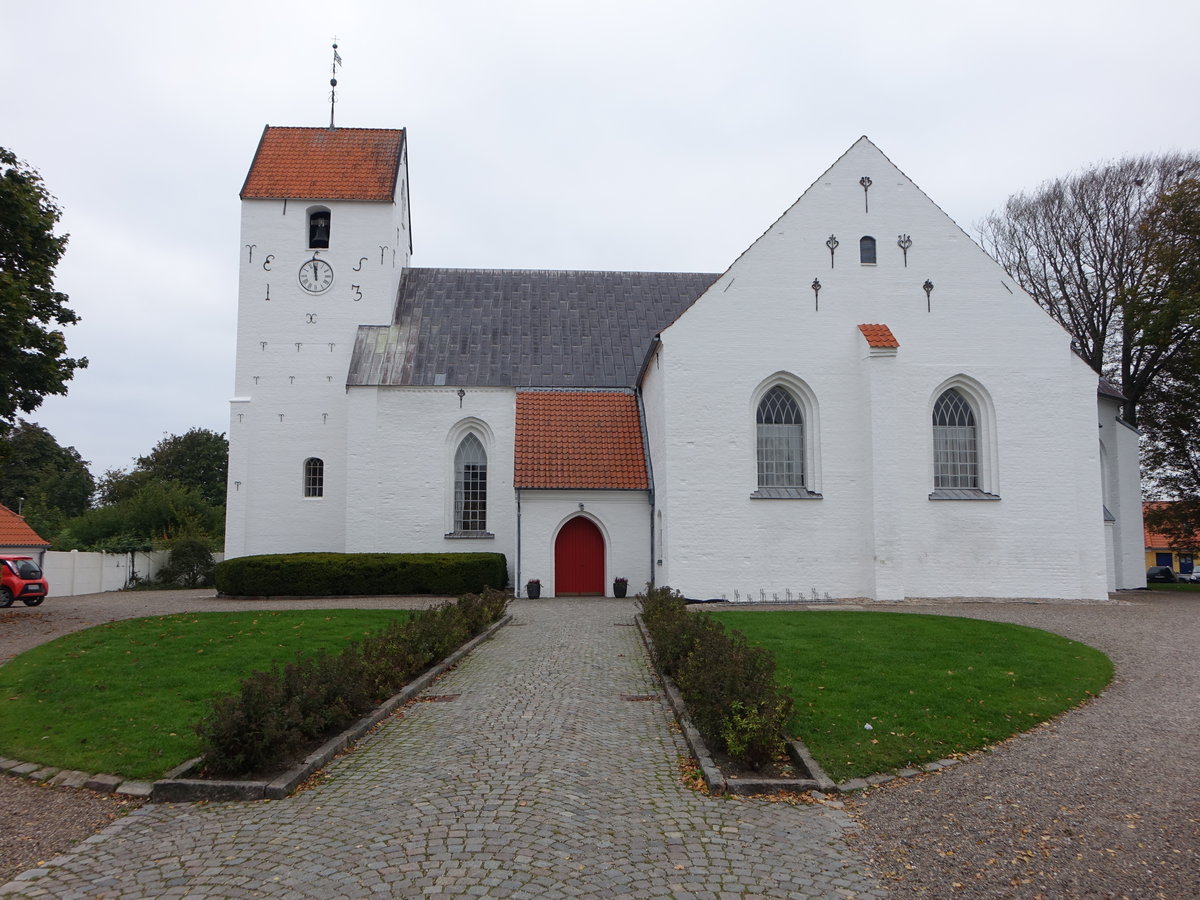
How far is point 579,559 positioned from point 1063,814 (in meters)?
16.4

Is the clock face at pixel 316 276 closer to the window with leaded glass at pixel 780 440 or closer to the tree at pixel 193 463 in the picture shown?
the window with leaded glass at pixel 780 440

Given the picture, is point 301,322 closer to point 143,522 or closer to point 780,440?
point 143,522

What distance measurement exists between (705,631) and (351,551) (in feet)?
47.9

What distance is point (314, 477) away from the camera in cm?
2405

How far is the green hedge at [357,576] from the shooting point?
20.8m

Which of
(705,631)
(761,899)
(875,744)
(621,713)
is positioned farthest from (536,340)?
(761,899)

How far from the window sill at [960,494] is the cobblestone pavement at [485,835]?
1311cm

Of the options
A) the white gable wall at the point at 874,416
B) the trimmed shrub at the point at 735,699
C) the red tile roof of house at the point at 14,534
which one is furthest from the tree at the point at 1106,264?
the red tile roof of house at the point at 14,534

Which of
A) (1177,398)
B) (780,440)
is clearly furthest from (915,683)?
(1177,398)

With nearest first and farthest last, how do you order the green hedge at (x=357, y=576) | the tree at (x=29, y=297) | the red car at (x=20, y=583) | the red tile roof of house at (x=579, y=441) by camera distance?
1. the tree at (x=29, y=297)
2. the red car at (x=20, y=583)
3. the green hedge at (x=357, y=576)
4. the red tile roof of house at (x=579, y=441)

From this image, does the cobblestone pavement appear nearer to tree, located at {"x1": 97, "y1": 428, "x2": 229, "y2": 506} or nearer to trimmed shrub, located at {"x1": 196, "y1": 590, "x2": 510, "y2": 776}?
trimmed shrub, located at {"x1": 196, "y1": 590, "x2": 510, "y2": 776}

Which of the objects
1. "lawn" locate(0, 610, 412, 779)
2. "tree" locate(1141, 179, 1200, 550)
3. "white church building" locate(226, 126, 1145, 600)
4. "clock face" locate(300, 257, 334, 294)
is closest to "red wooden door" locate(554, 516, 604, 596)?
"white church building" locate(226, 126, 1145, 600)

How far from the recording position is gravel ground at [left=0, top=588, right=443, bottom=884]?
17.3 ft

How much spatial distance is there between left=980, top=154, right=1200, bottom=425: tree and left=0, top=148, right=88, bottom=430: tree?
1067 inches
